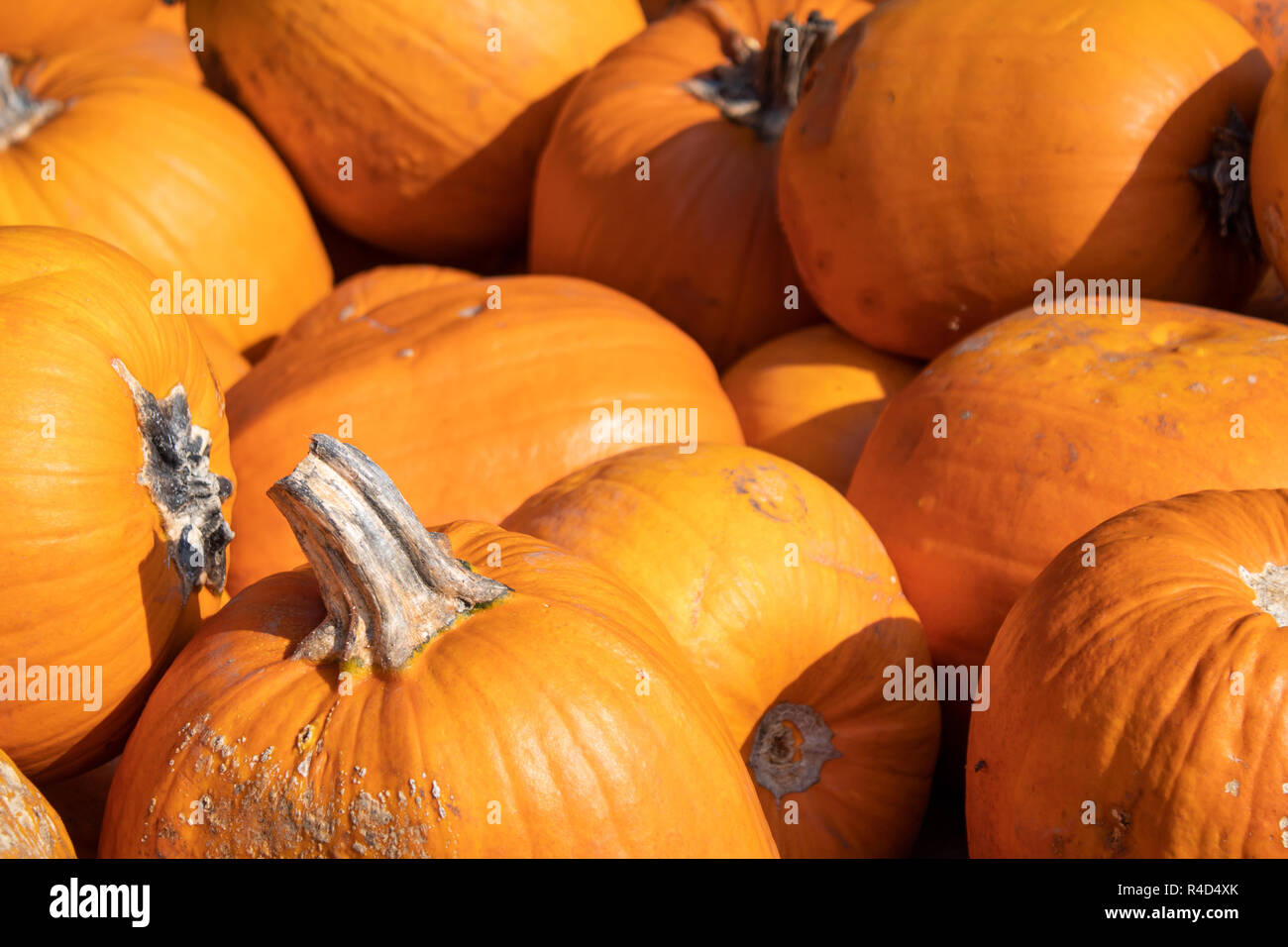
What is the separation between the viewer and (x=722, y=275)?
308 cm

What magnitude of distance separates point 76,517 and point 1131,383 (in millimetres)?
1719

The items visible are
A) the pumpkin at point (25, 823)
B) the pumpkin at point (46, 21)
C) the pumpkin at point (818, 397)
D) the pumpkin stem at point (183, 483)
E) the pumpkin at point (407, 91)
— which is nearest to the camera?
the pumpkin at point (25, 823)

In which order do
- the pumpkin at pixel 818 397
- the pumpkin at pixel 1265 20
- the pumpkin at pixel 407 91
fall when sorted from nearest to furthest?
the pumpkin at pixel 818 397, the pumpkin at pixel 1265 20, the pumpkin at pixel 407 91

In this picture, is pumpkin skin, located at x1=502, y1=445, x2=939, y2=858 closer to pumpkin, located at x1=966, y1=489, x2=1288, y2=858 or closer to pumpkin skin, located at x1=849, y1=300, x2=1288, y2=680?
pumpkin skin, located at x1=849, y1=300, x2=1288, y2=680

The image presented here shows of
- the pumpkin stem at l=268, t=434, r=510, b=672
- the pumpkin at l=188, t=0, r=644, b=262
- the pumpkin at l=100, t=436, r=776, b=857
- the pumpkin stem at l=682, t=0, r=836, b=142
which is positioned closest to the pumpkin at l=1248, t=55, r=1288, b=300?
the pumpkin stem at l=682, t=0, r=836, b=142

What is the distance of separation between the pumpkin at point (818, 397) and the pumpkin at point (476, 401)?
0.13 m

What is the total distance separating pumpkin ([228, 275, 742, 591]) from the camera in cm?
232

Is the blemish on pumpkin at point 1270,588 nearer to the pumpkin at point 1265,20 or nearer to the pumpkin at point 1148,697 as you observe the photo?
the pumpkin at point 1148,697

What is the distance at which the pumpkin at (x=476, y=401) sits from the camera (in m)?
2.32

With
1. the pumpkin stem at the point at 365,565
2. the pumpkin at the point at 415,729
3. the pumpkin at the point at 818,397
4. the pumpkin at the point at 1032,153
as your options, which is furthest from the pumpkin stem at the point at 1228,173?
the pumpkin stem at the point at 365,565

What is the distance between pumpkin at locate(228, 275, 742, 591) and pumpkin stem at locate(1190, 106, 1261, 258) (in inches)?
43.2
